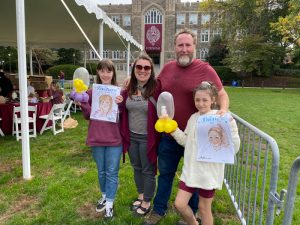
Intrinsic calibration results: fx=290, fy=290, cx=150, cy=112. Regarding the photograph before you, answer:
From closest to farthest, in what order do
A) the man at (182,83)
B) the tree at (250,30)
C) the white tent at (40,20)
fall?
the man at (182,83) → the white tent at (40,20) → the tree at (250,30)

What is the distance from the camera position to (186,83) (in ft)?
9.46

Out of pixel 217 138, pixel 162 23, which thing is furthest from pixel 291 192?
pixel 162 23

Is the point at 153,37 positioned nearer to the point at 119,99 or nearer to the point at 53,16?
the point at 53,16

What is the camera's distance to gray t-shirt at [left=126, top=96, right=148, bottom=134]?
314cm

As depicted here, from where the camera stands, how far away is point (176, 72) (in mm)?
2955

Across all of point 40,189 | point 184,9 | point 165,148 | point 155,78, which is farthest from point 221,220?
point 184,9

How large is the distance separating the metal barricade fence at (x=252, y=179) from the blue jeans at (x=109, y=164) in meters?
1.42

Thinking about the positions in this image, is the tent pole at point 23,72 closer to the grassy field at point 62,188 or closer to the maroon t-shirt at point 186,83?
the grassy field at point 62,188

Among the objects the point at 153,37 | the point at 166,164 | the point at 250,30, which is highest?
the point at 153,37

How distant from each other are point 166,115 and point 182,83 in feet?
1.33

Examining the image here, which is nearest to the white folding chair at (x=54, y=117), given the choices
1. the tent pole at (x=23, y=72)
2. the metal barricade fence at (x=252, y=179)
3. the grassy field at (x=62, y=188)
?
the grassy field at (x=62, y=188)

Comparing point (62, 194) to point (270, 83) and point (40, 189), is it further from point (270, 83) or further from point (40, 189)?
point (270, 83)

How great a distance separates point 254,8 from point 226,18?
365 cm

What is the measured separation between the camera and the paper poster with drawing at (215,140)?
8.27 feet
